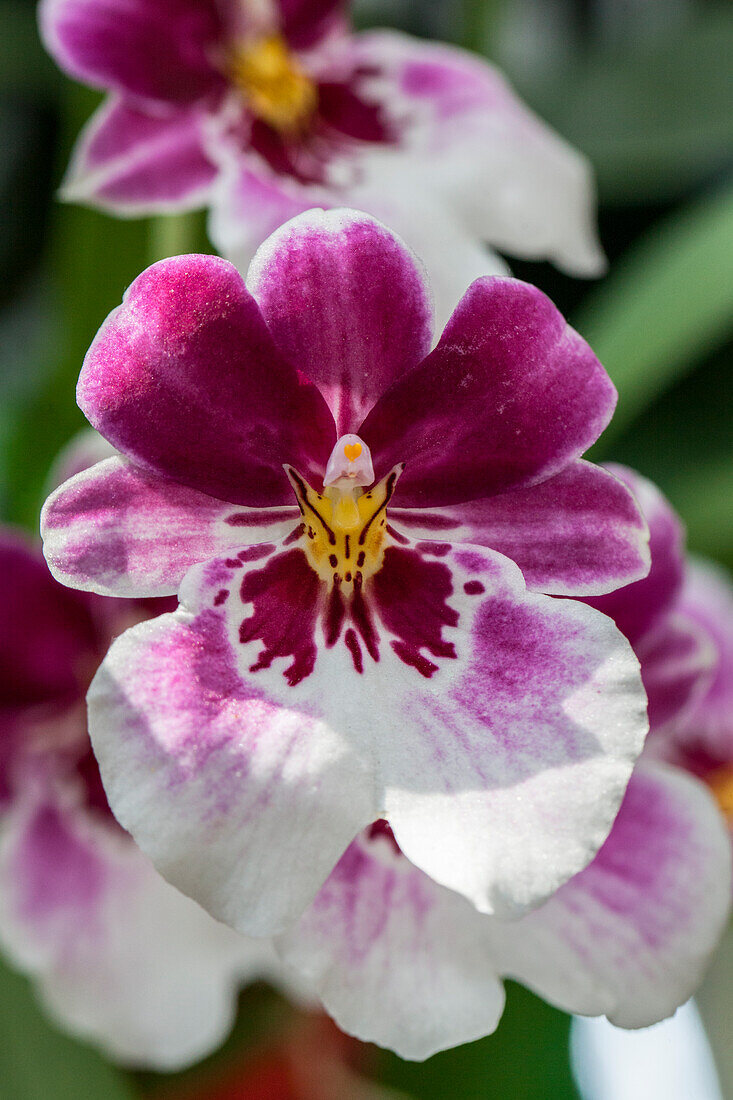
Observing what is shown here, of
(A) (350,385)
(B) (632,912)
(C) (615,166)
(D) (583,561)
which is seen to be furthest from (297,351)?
(C) (615,166)

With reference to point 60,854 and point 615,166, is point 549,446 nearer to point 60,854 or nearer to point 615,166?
point 60,854

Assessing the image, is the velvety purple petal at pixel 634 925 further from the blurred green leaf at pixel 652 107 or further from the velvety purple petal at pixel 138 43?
the blurred green leaf at pixel 652 107

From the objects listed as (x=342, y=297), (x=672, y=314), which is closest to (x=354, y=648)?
(x=342, y=297)

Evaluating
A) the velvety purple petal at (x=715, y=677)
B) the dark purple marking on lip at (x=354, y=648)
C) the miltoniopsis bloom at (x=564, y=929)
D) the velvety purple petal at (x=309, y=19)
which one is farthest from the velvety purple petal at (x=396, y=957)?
the velvety purple petal at (x=309, y=19)

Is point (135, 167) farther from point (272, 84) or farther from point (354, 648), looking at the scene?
point (354, 648)

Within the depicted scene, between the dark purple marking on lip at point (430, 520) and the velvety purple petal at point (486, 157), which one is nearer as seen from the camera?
the dark purple marking on lip at point (430, 520)

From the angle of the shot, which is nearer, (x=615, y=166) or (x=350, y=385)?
(x=350, y=385)

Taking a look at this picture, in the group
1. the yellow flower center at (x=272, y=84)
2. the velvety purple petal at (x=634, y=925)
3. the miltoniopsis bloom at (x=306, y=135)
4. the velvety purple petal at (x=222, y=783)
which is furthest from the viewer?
the yellow flower center at (x=272, y=84)
